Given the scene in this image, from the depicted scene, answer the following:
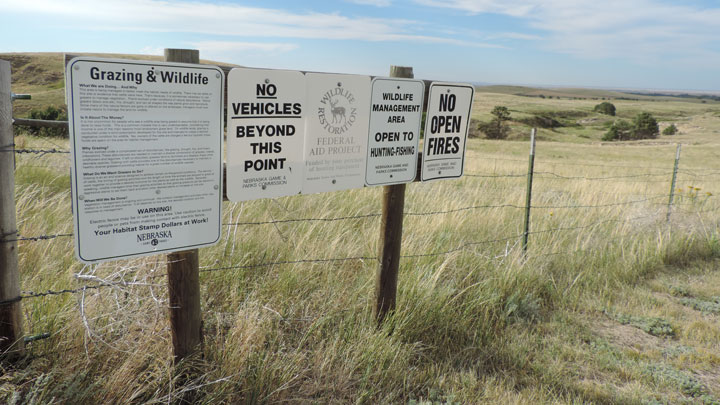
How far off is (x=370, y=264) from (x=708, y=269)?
167 inches

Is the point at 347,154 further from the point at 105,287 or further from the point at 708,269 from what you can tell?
the point at 708,269

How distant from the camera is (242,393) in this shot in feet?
8.79

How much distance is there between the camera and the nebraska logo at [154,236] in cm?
235

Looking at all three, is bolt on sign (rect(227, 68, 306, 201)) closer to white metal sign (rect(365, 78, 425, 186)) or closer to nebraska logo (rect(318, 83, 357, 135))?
nebraska logo (rect(318, 83, 357, 135))

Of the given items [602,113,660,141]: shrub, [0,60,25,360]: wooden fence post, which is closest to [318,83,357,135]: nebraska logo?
[0,60,25,360]: wooden fence post

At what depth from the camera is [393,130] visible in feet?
11.3

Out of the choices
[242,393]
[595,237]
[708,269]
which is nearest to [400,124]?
[242,393]

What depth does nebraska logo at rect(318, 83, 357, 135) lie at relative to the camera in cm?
299

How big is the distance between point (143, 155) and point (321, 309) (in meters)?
1.74

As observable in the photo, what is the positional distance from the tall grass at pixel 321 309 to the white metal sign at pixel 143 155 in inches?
17.0

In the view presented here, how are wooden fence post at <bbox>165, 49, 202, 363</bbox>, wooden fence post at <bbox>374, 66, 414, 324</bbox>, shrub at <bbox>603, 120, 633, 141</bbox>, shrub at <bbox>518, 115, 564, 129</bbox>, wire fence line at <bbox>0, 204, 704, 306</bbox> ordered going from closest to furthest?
1. wooden fence post at <bbox>165, 49, 202, 363</bbox>
2. wire fence line at <bbox>0, 204, 704, 306</bbox>
3. wooden fence post at <bbox>374, 66, 414, 324</bbox>
4. shrub at <bbox>603, 120, 633, 141</bbox>
5. shrub at <bbox>518, 115, 564, 129</bbox>

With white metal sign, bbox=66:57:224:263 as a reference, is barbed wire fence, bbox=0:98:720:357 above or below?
below

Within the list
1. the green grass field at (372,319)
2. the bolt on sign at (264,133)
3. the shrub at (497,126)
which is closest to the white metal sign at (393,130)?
the bolt on sign at (264,133)

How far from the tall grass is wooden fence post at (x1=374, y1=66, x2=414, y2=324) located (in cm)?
11
